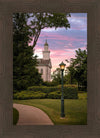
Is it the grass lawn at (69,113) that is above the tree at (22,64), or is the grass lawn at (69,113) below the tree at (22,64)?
below

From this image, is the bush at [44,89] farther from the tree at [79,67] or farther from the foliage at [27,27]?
the tree at [79,67]

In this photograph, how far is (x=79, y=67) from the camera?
14.8m

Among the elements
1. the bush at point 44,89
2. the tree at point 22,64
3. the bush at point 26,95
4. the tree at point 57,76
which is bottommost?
the bush at point 26,95

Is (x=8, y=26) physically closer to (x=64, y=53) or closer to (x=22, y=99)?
(x=22, y=99)

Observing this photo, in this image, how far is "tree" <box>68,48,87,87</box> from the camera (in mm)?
14195

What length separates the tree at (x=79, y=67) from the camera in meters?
14.2

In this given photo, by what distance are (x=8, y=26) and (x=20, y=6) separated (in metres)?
0.45

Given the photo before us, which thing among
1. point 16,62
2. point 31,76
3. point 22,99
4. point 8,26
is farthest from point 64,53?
point 8,26

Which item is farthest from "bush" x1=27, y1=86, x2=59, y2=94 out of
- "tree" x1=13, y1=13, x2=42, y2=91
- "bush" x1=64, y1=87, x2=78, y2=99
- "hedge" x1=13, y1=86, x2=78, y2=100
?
"bush" x1=64, y1=87, x2=78, y2=99

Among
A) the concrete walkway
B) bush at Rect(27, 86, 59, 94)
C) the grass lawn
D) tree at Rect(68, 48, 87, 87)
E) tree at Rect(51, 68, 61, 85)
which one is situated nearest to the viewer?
the concrete walkway

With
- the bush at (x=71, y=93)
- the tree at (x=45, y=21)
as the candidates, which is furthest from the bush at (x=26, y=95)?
the tree at (x=45, y=21)

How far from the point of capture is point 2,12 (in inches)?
83.9

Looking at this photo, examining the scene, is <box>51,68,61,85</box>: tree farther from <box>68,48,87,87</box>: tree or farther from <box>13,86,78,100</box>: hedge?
<box>13,86,78,100</box>: hedge

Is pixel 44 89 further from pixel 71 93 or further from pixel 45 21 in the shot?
pixel 45 21
